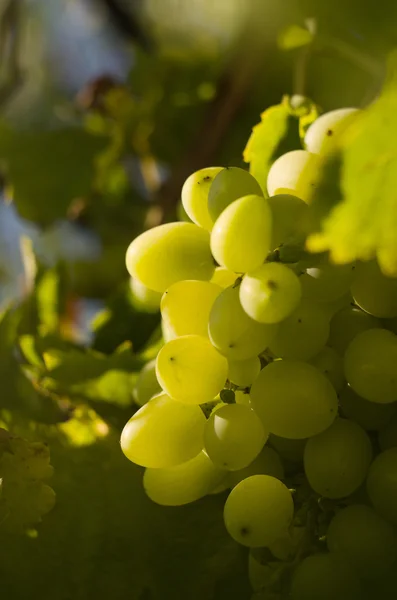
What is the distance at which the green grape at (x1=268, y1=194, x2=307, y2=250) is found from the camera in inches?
17.6

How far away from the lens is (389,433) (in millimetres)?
475

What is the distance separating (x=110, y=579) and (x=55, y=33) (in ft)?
3.85

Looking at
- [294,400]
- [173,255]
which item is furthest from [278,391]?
[173,255]

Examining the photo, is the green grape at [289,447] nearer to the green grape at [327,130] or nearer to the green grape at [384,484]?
the green grape at [384,484]

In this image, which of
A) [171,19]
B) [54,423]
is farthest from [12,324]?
[171,19]

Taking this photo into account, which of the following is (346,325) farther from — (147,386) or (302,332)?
(147,386)

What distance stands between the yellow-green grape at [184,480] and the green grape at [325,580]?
3.2 inches

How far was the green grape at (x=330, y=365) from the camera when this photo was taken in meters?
0.47

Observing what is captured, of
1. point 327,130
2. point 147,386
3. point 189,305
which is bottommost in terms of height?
point 147,386

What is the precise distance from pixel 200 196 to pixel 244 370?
5.0 inches

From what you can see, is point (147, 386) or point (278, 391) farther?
point (147, 386)

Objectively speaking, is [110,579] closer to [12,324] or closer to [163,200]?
[12,324]

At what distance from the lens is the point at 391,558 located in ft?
1.48

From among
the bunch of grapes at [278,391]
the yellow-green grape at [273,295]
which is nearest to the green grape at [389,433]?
the bunch of grapes at [278,391]
